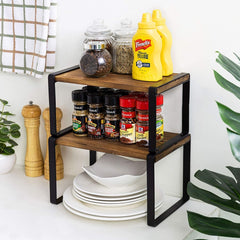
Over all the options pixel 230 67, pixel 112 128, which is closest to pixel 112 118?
pixel 112 128

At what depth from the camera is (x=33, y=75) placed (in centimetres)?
186

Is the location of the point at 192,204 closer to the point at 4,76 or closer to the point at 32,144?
the point at 32,144

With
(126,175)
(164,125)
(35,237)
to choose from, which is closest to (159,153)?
(126,175)

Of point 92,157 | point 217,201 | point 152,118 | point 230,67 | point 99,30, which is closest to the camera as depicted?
point 230,67

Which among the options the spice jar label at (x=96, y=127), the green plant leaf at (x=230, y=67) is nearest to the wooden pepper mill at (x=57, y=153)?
the spice jar label at (x=96, y=127)

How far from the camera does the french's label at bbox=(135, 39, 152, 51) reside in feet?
4.78

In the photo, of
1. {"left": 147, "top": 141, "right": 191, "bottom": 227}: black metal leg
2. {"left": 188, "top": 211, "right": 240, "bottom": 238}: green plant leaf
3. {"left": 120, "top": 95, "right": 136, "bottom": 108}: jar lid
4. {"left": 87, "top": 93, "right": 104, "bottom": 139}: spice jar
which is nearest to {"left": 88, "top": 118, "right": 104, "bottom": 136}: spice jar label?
{"left": 87, "top": 93, "right": 104, "bottom": 139}: spice jar

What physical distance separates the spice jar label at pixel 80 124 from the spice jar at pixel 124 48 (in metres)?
0.19

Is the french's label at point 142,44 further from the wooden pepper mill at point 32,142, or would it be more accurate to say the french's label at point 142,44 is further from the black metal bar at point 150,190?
the wooden pepper mill at point 32,142

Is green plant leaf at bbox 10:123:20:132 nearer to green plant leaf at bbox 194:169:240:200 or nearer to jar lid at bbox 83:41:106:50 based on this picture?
jar lid at bbox 83:41:106:50

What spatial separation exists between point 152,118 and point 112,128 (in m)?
0.19

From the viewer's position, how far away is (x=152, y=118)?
143 cm

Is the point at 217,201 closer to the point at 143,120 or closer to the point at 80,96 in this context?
the point at 143,120

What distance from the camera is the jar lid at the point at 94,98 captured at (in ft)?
5.19
